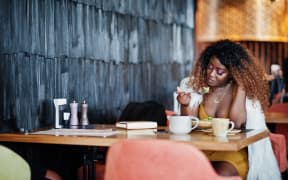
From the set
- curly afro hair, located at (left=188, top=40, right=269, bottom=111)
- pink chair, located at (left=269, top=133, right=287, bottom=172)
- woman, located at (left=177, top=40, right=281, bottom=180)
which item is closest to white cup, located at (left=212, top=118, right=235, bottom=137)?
woman, located at (left=177, top=40, right=281, bottom=180)

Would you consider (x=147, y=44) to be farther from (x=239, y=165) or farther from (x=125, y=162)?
(x=125, y=162)

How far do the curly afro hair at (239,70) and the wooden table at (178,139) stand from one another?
1.92 feet

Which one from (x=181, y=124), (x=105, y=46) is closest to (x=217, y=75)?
(x=181, y=124)

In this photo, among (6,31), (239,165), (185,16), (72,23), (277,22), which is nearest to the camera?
(239,165)

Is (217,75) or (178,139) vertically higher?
(217,75)

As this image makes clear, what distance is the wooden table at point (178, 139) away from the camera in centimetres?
275

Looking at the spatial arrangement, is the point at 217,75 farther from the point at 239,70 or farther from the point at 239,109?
the point at 239,109

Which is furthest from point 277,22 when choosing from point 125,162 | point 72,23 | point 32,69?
point 125,162

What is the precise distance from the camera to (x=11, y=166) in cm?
270

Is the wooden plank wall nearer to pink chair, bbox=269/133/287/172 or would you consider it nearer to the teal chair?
the teal chair

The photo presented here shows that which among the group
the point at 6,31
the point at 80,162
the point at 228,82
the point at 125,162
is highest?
the point at 6,31

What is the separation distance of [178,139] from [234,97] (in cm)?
103

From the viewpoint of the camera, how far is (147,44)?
6.17 meters

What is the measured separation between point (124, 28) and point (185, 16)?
191cm
